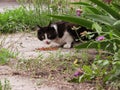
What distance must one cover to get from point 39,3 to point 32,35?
121 cm

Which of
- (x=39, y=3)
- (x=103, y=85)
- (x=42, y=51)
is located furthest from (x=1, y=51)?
(x=39, y=3)

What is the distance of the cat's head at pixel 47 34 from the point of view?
21.2 ft

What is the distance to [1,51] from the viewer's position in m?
5.38

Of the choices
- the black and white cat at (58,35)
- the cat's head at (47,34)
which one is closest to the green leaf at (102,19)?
the black and white cat at (58,35)

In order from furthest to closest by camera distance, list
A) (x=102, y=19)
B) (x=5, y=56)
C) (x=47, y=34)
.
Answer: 1. (x=47, y=34)
2. (x=5, y=56)
3. (x=102, y=19)

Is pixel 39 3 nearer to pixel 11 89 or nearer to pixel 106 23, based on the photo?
pixel 106 23

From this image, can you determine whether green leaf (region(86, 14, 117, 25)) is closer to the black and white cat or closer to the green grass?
the green grass

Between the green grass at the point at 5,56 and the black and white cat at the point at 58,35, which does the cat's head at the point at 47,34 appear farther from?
the green grass at the point at 5,56

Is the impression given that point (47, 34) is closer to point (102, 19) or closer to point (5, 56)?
point (5, 56)

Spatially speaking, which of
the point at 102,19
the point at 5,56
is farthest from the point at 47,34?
the point at 102,19

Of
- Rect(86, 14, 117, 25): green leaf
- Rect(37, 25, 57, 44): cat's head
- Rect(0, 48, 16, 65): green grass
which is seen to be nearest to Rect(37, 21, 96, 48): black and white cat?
Rect(37, 25, 57, 44): cat's head

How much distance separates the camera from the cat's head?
6469 millimetres

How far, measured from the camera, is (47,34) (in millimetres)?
6484

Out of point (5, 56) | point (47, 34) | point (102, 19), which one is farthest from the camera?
point (47, 34)
